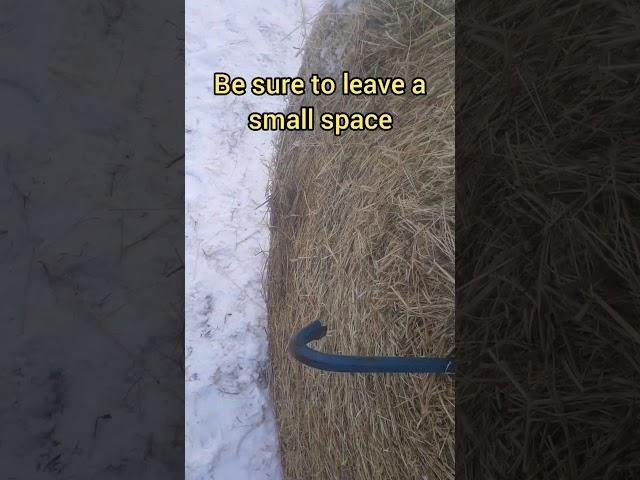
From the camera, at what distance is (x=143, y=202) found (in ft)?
1.06

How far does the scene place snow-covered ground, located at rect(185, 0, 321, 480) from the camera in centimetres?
135

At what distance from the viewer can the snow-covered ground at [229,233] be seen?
4.42 feet

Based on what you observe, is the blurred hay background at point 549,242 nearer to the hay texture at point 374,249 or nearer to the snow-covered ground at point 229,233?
the hay texture at point 374,249

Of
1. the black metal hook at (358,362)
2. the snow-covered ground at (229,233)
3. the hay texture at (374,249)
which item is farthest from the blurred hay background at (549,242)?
the snow-covered ground at (229,233)

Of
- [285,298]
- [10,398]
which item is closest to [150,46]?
[10,398]

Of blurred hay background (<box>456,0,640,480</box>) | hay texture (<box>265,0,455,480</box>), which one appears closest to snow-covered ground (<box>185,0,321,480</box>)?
hay texture (<box>265,0,455,480</box>)

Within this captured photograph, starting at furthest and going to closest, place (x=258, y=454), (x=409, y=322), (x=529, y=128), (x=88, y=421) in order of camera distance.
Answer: (x=258, y=454), (x=409, y=322), (x=529, y=128), (x=88, y=421)

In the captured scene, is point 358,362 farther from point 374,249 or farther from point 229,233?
point 229,233

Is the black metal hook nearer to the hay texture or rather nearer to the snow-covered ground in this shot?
the hay texture

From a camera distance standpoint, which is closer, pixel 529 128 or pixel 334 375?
pixel 529 128

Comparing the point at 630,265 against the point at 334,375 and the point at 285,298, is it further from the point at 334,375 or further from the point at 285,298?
the point at 285,298

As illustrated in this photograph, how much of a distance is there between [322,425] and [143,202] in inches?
31.5

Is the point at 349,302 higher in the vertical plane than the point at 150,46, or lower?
lower

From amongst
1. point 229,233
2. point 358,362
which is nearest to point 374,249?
point 358,362
